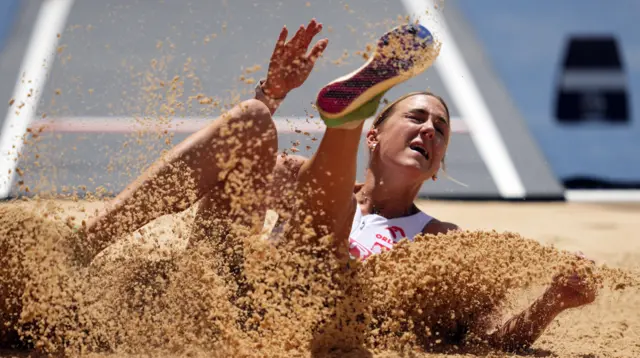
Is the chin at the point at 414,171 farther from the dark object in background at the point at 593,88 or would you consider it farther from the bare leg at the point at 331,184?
the dark object in background at the point at 593,88

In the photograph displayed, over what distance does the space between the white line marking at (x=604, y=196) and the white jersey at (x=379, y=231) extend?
420cm

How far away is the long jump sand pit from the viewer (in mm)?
1772

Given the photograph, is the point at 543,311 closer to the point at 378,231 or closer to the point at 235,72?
the point at 378,231

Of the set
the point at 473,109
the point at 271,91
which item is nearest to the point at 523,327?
the point at 271,91

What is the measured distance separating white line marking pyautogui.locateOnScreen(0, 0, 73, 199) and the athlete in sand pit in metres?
3.25

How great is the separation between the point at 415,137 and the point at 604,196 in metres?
4.68

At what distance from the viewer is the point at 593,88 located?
9695mm

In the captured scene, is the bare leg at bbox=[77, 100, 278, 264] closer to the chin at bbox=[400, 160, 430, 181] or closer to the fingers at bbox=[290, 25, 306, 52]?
the fingers at bbox=[290, 25, 306, 52]

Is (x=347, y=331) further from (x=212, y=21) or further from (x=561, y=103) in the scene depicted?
(x=561, y=103)

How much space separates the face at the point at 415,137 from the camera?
2.20 m

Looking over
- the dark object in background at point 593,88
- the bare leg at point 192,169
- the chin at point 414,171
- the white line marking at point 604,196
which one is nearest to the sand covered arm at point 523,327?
the chin at point 414,171

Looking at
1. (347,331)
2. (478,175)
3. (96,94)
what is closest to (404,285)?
(347,331)

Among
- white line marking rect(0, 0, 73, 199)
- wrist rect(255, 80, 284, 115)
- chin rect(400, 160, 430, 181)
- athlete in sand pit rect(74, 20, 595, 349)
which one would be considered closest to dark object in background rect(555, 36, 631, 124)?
white line marking rect(0, 0, 73, 199)

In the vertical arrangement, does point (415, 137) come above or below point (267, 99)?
below
